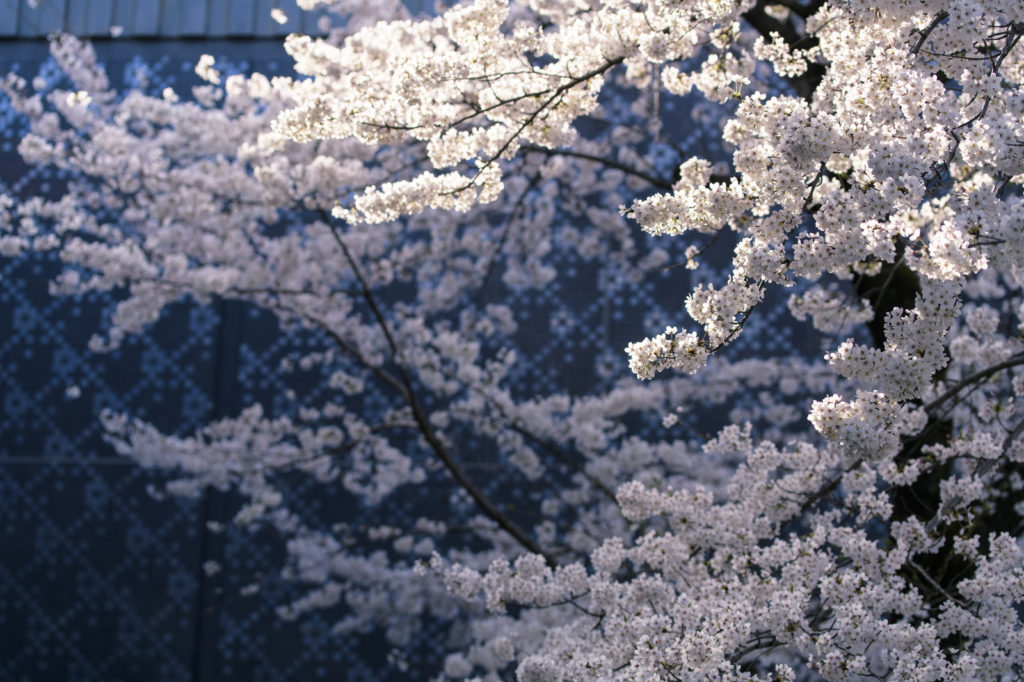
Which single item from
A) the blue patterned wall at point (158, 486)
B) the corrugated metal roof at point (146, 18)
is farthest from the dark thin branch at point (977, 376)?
the corrugated metal roof at point (146, 18)

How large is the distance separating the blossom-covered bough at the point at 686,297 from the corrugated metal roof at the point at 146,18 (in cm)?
101

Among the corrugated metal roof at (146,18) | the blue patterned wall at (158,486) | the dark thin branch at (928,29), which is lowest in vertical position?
the dark thin branch at (928,29)

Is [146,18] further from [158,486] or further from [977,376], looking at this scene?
[977,376]

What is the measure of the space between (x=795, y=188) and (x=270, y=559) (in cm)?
707

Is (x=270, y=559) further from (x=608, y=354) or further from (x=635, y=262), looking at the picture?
(x=635, y=262)

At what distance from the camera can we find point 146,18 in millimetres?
9289

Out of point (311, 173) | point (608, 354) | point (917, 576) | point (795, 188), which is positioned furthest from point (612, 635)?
point (608, 354)

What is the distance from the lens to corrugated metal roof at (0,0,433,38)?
30.1 feet

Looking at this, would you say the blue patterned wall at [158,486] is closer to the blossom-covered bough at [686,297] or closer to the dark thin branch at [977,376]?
the blossom-covered bough at [686,297]

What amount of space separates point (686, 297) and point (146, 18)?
7.40 m

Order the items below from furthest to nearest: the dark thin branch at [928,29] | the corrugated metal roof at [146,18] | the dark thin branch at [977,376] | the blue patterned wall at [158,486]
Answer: the corrugated metal roof at [146,18], the blue patterned wall at [158,486], the dark thin branch at [977,376], the dark thin branch at [928,29]

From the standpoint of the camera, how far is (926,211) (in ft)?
7.30

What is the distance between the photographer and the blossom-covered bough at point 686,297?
2.40 metres

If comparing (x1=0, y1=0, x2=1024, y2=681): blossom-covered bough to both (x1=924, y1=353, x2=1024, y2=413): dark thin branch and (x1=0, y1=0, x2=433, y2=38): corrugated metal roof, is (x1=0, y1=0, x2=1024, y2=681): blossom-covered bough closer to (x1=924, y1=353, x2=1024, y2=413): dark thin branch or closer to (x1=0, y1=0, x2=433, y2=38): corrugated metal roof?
(x1=924, y1=353, x2=1024, y2=413): dark thin branch
